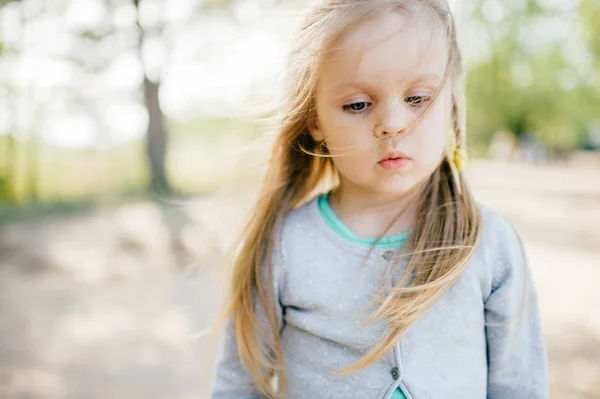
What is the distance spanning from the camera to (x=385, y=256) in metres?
1.10

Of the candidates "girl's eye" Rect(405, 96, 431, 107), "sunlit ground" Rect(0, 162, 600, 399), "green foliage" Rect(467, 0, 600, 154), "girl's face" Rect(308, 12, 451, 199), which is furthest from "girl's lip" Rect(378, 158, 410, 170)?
"green foliage" Rect(467, 0, 600, 154)

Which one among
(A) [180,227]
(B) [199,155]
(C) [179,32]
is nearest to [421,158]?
(A) [180,227]

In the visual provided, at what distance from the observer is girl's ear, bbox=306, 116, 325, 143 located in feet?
3.80

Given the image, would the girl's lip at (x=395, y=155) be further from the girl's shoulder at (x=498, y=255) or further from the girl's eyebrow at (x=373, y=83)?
the girl's shoulder at (x=498, y=255)

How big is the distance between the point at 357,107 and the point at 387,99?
0.20ft

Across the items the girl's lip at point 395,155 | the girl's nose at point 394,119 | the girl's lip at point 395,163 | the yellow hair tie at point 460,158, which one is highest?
the girl's nose at point 394,119

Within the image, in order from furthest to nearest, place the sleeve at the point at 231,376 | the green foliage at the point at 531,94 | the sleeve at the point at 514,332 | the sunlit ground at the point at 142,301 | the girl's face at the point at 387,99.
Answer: the green foliage at the point at 531,94
the sunlit ground at the point at 142,301
the sleeve at the point at 231,376
the sleeve at the point at 514,332
the girl's face at the point at 387,99

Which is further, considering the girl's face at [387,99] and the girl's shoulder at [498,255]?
the girl's shoulder at [498,255]

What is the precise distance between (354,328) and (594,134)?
26456 millimetres

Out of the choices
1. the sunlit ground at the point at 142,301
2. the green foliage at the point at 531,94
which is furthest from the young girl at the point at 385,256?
the green foliage at the point at 531,94

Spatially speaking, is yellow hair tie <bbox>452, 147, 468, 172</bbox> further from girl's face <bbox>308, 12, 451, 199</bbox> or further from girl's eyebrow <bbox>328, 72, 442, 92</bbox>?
girl's eyebrow <bbox>328, 72, 442, 92</bbox>

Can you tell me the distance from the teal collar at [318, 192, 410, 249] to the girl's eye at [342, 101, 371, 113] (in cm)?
27

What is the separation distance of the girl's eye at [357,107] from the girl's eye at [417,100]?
0.07 meters

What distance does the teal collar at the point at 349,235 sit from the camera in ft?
3.67
